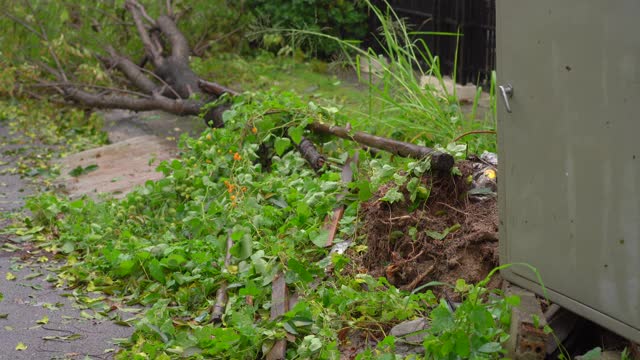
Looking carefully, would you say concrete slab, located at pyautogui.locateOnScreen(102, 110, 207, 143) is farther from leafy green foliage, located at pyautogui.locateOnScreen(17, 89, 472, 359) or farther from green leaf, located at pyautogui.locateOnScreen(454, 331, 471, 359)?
green leaf, located at pyautogui.locateOnScreen(454, 331, 471, 359)

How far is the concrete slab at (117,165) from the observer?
830cm

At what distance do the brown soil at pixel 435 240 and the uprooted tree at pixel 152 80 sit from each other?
3.70 meters

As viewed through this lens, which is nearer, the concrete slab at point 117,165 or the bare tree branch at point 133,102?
the concrete slab at point 117,165

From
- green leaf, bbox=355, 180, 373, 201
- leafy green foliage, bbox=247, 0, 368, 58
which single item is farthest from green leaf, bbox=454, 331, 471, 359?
leafy green foliage, bbox=247, 0, 368, 58

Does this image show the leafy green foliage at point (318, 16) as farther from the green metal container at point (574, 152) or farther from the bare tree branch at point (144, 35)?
the green metal container at point (574, 152)

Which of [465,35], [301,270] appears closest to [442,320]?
[301,270]

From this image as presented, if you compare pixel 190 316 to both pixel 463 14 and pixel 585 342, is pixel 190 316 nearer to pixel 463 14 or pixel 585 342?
pixel 585 342

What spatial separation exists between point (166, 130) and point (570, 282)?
7.10 m

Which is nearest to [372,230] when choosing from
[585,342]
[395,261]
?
[395,261]

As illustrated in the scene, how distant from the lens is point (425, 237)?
5.20m

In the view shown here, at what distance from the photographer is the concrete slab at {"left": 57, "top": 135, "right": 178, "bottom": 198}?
8297mm

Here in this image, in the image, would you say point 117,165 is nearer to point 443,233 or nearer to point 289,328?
point 443,233

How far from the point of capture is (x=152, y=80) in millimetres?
11633

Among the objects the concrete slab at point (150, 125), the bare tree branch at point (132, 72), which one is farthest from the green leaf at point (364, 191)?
the bare tree branch at point (132, 72)
